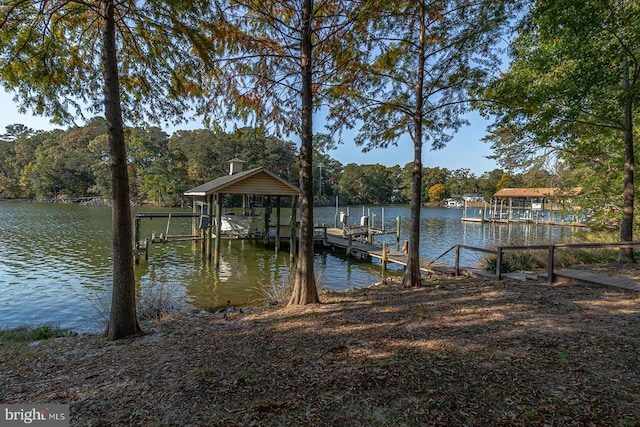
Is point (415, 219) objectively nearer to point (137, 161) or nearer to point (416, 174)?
point (416, 174)

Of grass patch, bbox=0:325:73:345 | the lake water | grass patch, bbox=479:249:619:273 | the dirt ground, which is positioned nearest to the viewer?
the dirt ground

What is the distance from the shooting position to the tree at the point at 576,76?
26.1ft

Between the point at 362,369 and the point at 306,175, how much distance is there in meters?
3.81

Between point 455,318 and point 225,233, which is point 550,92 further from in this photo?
point 225,233

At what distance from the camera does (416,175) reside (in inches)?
323

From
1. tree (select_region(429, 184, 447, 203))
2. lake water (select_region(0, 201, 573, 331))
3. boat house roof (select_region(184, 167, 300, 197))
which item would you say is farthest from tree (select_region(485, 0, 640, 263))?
tree (select_region(429, 184, 447, 203))

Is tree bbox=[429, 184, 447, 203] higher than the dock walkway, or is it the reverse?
tree bbox=[429, 184, 447, 203]

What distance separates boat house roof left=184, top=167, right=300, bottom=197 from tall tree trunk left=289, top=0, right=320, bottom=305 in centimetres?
857

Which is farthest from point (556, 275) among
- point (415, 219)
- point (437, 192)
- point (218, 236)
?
point (437, 192)

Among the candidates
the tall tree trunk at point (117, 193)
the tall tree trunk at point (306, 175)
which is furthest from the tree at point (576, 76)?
the tall tree trunk at point (117, 193)

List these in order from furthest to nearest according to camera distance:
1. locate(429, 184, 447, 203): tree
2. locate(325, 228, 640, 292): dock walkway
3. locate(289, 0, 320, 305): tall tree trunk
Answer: locate(429, 184, 447, 203): tree, locate(325, 228, 640, 292): dock walkway, locate(289, 0, 320, 305): tall tree trunk

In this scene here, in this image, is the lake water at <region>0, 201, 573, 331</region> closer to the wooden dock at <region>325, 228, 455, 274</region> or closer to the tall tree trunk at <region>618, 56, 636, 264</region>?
the wooden dock at <region>325, 228, 455, 274</region>

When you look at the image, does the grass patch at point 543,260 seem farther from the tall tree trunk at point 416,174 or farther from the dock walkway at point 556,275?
the tall tree trunk at point 416,174

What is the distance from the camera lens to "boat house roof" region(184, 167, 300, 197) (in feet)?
47.5
